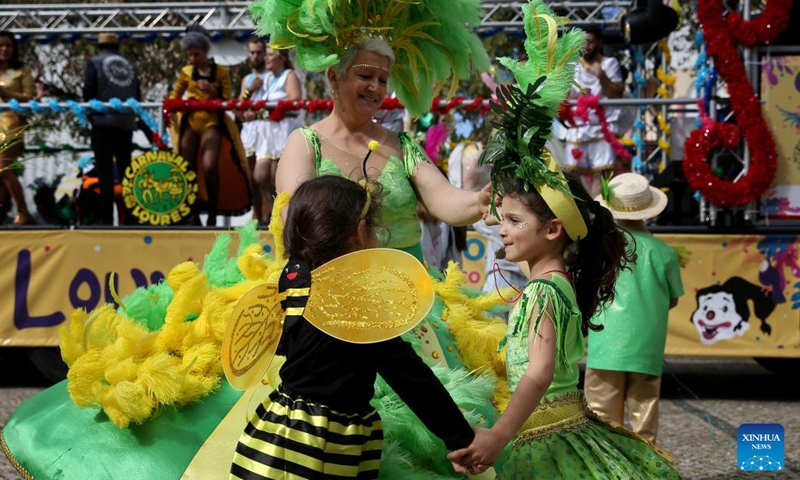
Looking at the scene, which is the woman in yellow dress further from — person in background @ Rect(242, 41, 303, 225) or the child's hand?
the child's hand

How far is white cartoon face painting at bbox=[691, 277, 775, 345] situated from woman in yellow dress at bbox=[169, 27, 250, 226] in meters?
3.57

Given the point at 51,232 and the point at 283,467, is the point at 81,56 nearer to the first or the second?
the point at 51,232

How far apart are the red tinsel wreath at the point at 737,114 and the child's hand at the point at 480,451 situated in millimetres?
5166

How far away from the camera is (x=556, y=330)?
2.69 meters

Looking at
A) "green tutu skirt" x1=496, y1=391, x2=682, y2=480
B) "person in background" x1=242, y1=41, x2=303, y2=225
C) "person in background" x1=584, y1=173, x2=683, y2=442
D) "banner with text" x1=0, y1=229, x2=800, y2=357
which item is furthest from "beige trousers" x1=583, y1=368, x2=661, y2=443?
"person in background" x1=242, y1=41, x2=303, y2=225

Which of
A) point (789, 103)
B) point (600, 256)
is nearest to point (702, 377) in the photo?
point (789, 103)

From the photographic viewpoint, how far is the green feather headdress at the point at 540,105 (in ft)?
9.03

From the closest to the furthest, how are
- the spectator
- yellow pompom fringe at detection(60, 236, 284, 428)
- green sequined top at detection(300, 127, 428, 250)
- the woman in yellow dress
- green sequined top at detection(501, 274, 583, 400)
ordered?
green sequined top at detection(501, 274, 583, 400) → yellow pompom fringe at detection(60, 236, 284, 428) → green sequined top at detection(300, 127, 428, 250) → the woman in yellow dress → the spectator

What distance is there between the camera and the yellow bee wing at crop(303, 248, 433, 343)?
Result: 2.41 metres

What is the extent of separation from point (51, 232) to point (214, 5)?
4058mm

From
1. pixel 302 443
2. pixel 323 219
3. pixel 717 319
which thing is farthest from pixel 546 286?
pixel 717 319

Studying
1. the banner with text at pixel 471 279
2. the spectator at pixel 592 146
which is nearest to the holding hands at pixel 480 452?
the banner with text at pixel 471 279

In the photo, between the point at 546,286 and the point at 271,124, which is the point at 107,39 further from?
the point at 546,286

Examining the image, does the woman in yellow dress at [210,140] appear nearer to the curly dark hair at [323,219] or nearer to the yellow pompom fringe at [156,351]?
the yellow pompom fringe at [156,351]
